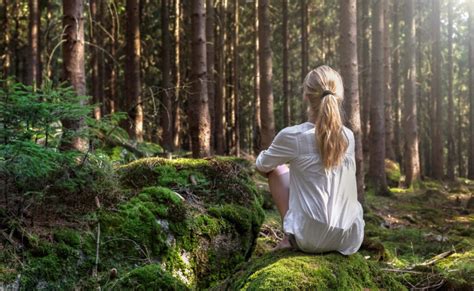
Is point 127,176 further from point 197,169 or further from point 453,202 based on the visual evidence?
point 453,202

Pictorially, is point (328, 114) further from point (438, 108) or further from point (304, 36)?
point (438, 108)

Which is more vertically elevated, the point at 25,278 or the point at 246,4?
the point at 246,4

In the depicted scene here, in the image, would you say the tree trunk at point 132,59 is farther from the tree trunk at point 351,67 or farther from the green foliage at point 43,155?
the green foliage at point 43,155

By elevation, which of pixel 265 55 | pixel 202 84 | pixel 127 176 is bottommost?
pixel 127 176

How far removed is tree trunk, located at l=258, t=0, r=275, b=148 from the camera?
1474 centimetres

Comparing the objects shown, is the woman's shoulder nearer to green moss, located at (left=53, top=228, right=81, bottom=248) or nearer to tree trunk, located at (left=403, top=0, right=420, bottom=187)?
green moss, located at (left=53, top=228, right=81, bottom=248)

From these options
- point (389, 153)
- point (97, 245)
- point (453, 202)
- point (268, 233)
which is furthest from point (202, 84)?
point (389, 153)

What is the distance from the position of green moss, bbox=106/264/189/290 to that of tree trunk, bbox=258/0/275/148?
34.6 feet

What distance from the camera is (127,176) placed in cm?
604

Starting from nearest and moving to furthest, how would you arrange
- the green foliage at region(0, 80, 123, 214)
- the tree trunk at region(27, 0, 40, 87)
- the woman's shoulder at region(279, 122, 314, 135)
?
the woman's shoulder at region(279, 122, 314, 135) < the green foliage at region(0, 80, 123, 214) < the tree trunk at region(27, 0, 40, 87)

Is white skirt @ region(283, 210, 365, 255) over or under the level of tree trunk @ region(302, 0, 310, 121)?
under

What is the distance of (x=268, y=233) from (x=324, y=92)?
14.2ft

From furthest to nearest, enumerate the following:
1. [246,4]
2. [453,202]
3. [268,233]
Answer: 1. [246,4]
2. [453,202]
3. [268,233]

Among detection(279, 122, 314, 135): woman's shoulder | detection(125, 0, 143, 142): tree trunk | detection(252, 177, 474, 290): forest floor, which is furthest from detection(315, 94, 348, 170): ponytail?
detection(125, 0, 143, 142): tree trunk
